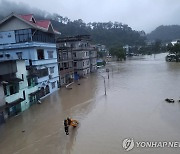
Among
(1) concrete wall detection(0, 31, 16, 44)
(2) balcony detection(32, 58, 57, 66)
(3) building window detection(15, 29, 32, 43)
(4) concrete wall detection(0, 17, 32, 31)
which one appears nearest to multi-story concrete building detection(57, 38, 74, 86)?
(2) balcony detection(32, 58, 57, 66)

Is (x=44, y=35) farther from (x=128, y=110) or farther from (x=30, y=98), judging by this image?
(x=128, y=110)

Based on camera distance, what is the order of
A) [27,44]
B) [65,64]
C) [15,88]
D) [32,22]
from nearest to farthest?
[15,88] < [27,44] < [32,22] < [65,64]

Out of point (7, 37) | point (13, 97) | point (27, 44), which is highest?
point (7, 37)

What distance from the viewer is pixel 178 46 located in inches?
3418

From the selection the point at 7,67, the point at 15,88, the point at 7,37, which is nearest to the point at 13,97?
the point at 15,88

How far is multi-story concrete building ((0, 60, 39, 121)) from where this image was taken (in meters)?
23.2

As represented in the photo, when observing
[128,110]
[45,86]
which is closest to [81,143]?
[128,110]

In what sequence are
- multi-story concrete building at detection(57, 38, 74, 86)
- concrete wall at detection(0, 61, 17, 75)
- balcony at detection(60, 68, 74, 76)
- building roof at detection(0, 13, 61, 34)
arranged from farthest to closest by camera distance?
multi-story concrete building at detection(57, 38, 74, 86) → balcony at detection(60, 68, 74, 76) → building roof at detection(0, 13, 61, 34) → concrete wall at detection(0, 61, 17, 75)

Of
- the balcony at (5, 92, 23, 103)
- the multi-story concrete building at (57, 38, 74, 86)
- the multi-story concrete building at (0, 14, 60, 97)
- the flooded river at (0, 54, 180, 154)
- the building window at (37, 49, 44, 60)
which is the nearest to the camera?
the flooded river at (0, 54, 180, 154)

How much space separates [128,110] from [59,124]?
314 inches

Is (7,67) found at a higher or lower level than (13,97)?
higher

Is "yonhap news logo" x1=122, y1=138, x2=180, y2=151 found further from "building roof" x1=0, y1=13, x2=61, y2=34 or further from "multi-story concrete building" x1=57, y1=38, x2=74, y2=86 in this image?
"multi-story concrete building" x1=57, y1=38, x2=74, y2=86

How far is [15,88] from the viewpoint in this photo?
26078 mm

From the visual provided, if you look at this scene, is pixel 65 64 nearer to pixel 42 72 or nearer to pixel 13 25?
pixel 42 72
